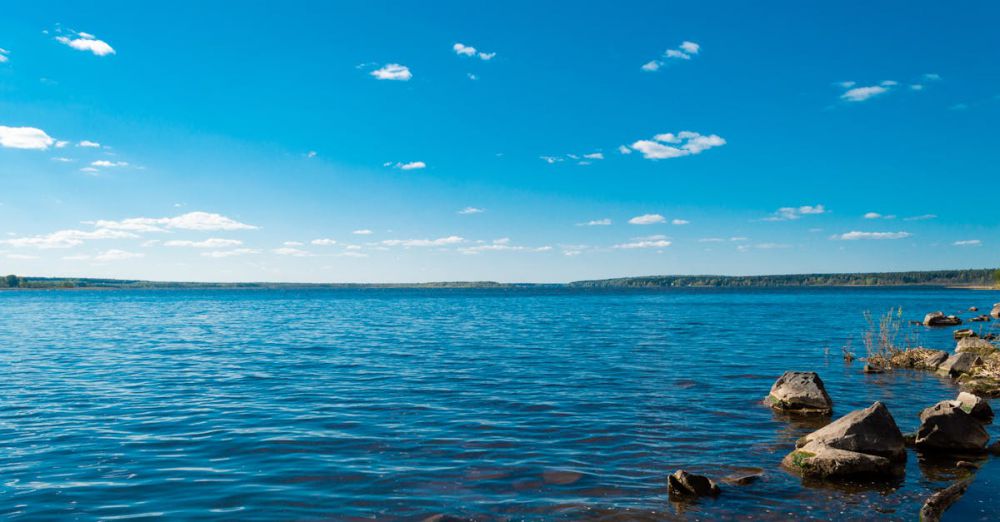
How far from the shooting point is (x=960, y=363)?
25562 mm

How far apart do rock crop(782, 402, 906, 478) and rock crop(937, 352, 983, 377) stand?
1500 cm

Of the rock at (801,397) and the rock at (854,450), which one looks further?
the rock at (801,397)

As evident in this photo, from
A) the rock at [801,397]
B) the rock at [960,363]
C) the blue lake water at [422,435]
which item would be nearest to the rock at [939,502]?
the blue lake water at [422,435]

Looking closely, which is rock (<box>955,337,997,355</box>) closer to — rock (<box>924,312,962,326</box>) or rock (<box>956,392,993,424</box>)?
rock (<box>956,392,993,424</box>)

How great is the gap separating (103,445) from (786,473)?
51.5ft

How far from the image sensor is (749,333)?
1977 inches

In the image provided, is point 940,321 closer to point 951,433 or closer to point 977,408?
point 977,408

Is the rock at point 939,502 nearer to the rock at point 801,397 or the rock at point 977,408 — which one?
the rock at point 977,408

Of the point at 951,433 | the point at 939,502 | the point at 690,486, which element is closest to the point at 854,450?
the point at 939,502

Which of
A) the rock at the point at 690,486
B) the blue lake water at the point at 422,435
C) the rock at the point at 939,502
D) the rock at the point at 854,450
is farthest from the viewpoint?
the rock at the point at 854,450

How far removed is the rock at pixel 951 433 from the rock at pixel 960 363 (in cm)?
1310

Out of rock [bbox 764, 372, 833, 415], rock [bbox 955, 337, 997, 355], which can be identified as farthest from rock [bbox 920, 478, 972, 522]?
rock [bbox 955, 337, 997, 355]

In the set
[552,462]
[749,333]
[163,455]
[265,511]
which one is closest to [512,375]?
[552,462]

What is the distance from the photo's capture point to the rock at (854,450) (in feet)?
40.8
